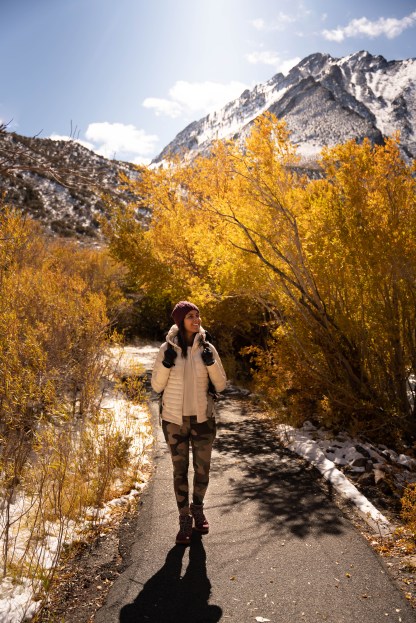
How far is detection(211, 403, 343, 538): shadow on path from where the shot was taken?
4.37m

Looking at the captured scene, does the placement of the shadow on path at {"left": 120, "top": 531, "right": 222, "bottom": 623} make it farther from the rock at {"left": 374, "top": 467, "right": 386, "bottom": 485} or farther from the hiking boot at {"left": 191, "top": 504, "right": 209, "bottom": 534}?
the rock at {"left": 374, "top": 467, "right": 386, "bottom": 485}

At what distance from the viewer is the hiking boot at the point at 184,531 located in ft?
12.8

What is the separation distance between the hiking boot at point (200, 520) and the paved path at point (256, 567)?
69 millimetres

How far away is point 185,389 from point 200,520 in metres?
1.15

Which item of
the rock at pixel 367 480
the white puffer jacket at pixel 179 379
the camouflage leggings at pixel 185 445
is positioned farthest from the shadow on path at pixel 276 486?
the white puffer jacket at pixel 179 379

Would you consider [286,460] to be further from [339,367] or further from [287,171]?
[287,171]

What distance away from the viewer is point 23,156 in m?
2.82

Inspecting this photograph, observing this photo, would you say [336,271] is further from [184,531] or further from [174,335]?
[184,531]

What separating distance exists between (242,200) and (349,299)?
9.75ft

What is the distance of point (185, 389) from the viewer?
12.7 feet

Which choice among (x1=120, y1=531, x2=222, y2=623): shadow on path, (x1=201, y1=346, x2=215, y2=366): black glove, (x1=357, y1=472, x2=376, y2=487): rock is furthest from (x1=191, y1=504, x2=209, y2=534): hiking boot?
(x1=357, y1=472, x2=376, y2=487): rock

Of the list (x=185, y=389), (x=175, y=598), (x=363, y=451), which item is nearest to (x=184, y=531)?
(x=175, y=598)

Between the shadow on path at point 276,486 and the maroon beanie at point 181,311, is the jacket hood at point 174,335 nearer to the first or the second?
the maroon beanie at point 181,311

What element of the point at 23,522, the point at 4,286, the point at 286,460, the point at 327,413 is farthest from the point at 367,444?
the point at 4,286
